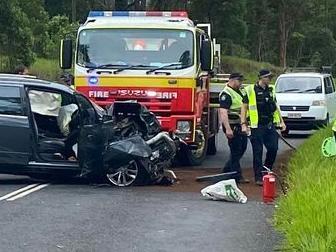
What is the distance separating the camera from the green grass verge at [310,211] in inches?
312

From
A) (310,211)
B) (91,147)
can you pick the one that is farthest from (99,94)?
(310,211)

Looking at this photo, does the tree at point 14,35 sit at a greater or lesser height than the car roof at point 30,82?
lesser

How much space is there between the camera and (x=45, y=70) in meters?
39.9

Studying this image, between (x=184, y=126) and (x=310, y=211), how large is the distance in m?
8.18

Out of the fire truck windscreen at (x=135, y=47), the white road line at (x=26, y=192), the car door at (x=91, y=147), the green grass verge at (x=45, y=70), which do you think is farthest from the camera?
the green grass verge at (x=45, y=70)

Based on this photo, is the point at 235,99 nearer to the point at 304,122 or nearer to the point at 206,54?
Answer: the point at 206,54

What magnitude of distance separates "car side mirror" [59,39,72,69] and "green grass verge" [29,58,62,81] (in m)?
21.0

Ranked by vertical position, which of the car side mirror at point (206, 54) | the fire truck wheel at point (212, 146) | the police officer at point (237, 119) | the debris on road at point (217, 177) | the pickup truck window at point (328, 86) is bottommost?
the fire truck wheel at point (212, 146)

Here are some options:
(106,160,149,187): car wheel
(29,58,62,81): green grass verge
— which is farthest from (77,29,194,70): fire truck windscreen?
(29,58,62,81): green grass verge

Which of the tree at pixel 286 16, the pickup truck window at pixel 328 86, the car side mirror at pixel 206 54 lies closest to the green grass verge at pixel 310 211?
the car side mirror at pixel 206 54

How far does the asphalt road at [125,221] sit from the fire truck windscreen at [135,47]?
10.3 feet

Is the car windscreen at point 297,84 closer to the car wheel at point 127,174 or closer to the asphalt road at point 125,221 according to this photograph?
the car wheel at point 127,174

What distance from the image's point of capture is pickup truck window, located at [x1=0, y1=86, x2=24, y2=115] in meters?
14.7

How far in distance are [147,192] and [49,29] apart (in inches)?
1443
